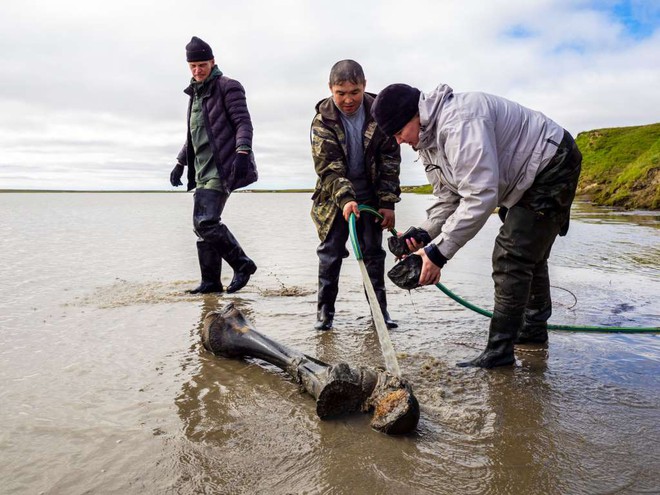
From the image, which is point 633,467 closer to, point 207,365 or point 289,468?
point 289,468

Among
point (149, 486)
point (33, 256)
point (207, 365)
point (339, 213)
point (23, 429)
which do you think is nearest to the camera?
point (149, 486)

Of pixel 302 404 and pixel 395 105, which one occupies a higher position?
pixel 395 105

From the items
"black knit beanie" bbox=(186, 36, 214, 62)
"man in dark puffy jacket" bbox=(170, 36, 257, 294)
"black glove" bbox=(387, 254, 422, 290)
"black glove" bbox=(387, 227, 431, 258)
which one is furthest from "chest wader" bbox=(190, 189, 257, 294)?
"black glove" bbox=(387, 254, 422, 290)

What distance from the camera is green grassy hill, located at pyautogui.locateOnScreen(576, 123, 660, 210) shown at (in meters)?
22.7

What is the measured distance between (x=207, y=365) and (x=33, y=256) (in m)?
7.79

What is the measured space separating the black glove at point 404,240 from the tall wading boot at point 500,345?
30.4 inches

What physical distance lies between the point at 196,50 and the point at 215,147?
44.1 inches

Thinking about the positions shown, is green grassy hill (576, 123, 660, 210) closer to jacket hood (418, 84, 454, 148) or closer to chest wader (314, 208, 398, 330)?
chest wader (314, 208, 398, 330)

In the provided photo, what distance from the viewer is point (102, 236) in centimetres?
1506

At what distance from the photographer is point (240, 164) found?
5.84m

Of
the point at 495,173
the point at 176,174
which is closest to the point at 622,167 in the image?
the point at 176,174

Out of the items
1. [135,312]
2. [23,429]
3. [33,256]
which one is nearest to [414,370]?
[23,429]

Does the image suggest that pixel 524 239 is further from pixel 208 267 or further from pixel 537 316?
pixel 208 267

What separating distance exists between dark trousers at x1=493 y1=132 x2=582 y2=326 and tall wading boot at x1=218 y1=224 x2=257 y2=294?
11.3 ft
